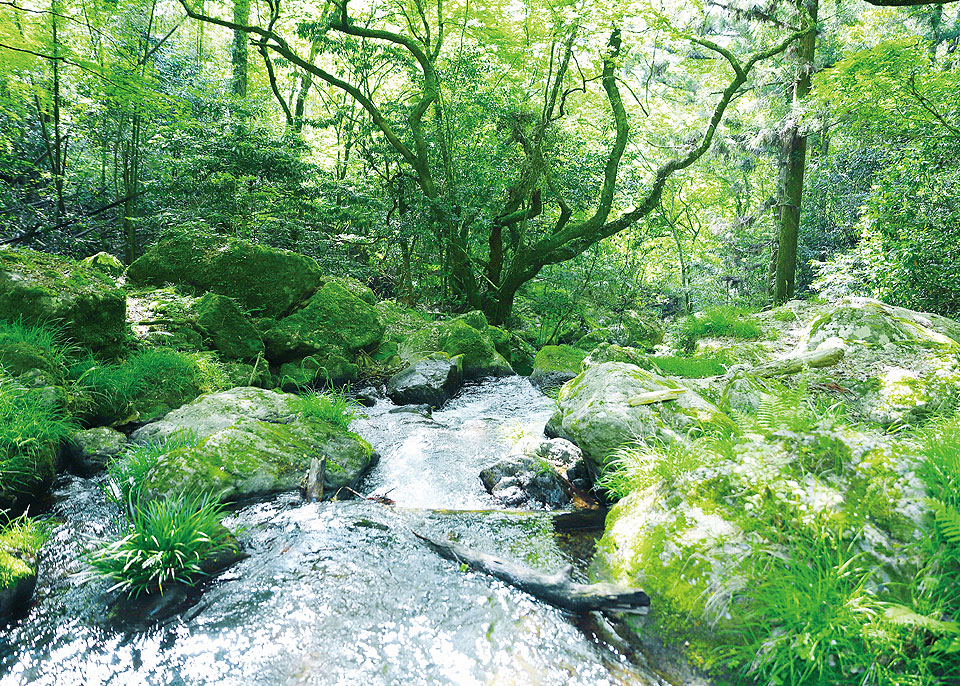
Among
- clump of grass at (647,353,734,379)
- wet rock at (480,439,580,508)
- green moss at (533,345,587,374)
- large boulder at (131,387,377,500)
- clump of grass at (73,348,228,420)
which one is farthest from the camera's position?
green moss at (533,345,587,374)

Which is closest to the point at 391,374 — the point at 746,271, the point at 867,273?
the point at 867,273

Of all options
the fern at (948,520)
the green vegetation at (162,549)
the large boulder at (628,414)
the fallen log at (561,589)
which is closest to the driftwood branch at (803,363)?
the large boulder at (628,414)

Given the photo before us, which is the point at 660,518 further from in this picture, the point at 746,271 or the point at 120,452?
the point at 746,271

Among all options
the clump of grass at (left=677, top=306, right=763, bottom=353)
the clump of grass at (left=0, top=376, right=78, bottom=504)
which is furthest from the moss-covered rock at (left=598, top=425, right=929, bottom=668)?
the clump of grass at (left=677, top=306, right=763, bottom=353)

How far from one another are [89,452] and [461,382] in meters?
6.34

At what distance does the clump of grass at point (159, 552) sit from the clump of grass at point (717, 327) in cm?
892

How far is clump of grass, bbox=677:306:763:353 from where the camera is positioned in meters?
9.12

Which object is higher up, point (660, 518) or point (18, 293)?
point (18, 293)

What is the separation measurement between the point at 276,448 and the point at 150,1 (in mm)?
12255

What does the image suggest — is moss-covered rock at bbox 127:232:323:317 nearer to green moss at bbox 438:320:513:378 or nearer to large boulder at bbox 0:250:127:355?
large boulder at bbox 0:250:127:355

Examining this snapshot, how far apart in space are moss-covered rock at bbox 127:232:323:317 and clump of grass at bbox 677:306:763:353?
309 inches

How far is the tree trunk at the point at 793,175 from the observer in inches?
461

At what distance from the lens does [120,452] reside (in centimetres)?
459

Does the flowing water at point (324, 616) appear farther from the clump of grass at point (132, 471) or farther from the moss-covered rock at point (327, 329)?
the moss-covered rock at point (327, 329)
